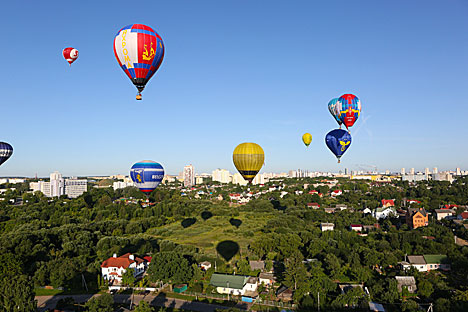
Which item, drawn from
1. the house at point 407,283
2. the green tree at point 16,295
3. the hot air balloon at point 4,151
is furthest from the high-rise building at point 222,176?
the green tree at point 16,295

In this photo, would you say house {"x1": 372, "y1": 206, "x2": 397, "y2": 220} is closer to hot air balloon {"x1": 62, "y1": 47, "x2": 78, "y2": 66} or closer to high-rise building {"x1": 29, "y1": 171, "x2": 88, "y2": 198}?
hot air balloon {"x1": 62, "y1": 47, "x2": 78, "y2": 66}

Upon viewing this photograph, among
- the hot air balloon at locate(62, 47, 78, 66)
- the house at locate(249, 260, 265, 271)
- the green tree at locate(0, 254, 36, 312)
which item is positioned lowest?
the house at locate(249, 260, 265, 271)

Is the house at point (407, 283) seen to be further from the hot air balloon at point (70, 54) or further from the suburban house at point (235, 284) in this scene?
the hot air balloon at point (70, 54)

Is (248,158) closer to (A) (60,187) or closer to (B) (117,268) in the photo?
(B) (117,268)

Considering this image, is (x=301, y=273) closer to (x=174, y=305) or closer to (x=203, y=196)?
(x=174, y=305)

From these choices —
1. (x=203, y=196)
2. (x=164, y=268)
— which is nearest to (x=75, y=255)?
(x=164, y=268)

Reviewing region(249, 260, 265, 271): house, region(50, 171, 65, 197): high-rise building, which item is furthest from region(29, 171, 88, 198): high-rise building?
region(249, 260, 265, 271): house
